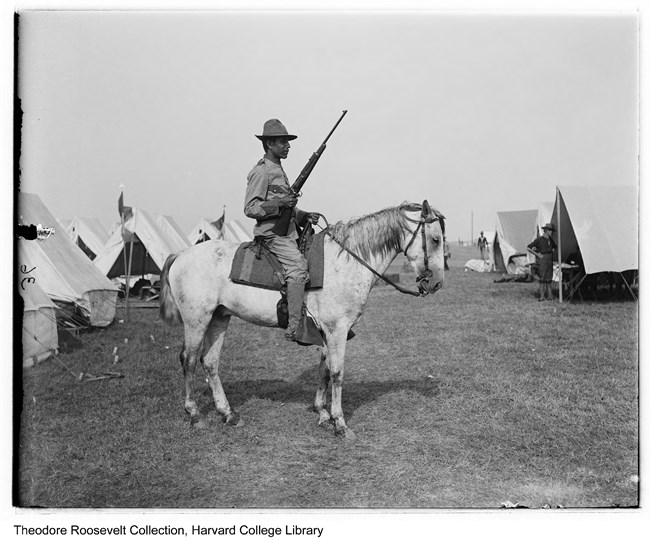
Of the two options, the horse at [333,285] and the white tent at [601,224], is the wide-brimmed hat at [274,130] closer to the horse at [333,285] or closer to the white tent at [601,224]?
the horse at [333,285]

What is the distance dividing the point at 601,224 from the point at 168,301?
12573 mm

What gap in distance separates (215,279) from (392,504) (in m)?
3.09

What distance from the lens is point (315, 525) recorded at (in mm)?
3867

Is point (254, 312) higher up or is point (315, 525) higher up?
point (254, 312)

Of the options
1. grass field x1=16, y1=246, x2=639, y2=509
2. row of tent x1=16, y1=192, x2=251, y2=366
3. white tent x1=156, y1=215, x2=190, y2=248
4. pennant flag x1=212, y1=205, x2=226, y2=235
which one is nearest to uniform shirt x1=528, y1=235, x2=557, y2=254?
grass field x1=16, y1=246, x2=639, y2=509

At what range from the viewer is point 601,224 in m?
14.2

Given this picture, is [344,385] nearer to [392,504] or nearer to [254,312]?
[254,312]

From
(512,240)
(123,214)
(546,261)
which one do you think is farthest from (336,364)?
(512,240)

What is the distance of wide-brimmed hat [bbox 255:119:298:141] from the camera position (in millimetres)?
5402

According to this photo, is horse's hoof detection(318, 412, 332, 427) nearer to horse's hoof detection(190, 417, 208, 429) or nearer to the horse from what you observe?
the horse

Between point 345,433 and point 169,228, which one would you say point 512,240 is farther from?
point 345,433

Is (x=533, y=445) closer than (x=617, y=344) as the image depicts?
Yes
